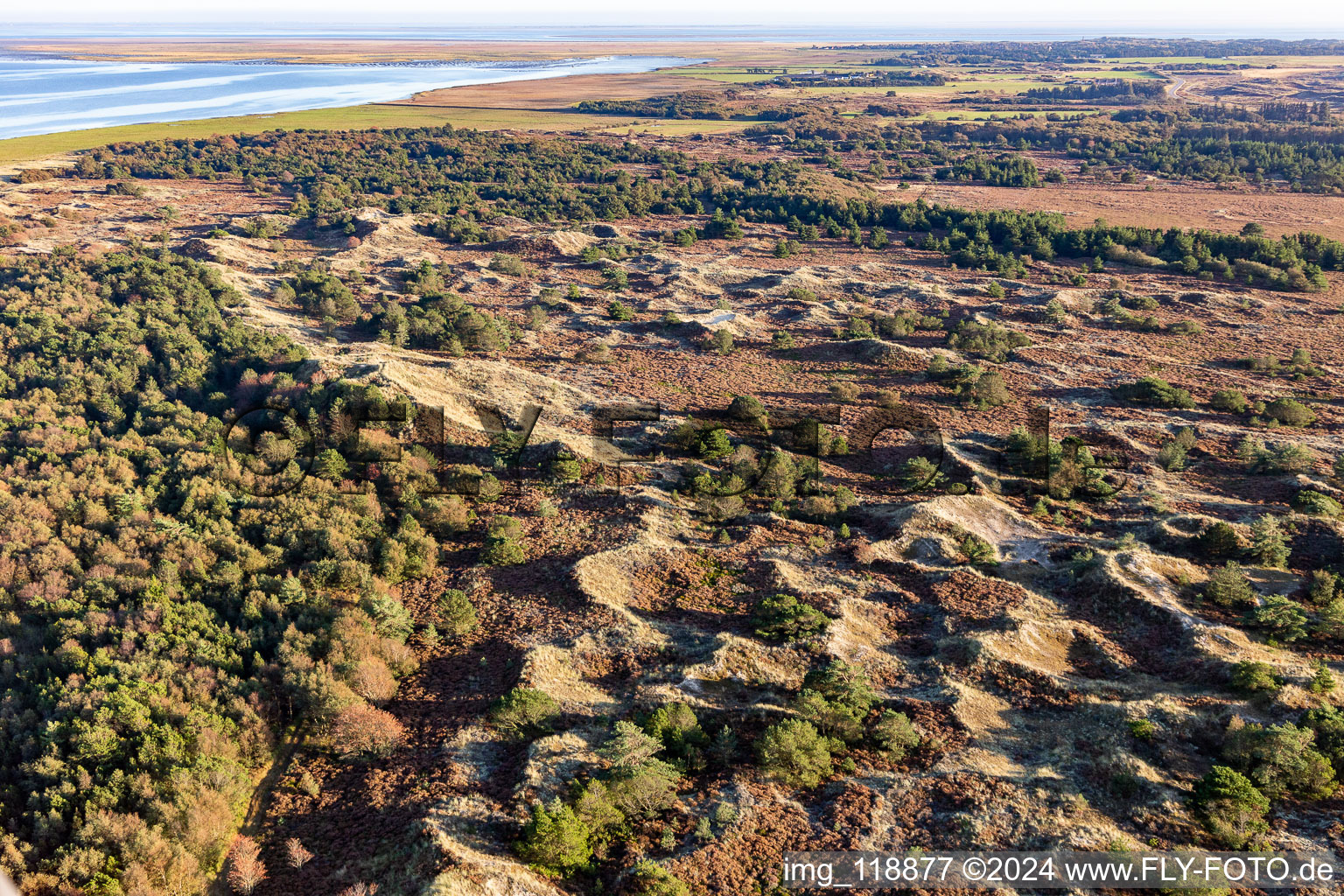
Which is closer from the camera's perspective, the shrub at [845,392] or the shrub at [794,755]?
the shrub at [794,755]

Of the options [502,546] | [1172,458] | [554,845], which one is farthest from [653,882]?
[1172,458]

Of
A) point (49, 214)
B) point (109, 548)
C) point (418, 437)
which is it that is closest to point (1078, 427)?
point (418, 437)

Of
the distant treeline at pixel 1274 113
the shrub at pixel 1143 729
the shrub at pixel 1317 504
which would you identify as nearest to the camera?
the shrub at pixel 1143 729

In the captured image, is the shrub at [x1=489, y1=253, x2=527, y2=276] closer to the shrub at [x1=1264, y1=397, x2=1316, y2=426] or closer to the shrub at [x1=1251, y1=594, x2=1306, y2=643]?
the shrub at [x1=1264, y1=397, x2=1316, y2=426]

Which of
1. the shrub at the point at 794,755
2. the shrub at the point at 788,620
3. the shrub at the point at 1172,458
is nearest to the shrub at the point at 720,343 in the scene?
the shrub at the point at 1172,458

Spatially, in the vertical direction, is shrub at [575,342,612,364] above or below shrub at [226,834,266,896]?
above

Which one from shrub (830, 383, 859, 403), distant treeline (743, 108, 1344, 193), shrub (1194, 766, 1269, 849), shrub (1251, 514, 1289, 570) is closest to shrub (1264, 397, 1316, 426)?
shrub (1251, 514, 1289, 570)

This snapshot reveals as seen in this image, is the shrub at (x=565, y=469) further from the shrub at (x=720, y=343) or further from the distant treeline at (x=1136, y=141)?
the distant treeline at (x=1136, y=141)
